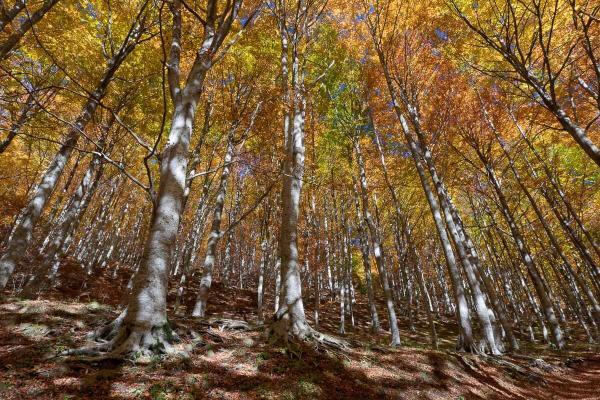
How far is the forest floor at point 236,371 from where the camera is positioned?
10.3 feet

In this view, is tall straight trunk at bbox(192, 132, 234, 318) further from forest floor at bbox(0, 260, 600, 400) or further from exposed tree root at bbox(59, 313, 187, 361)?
exposed tree root at bbox(59, 313, 187, 361)

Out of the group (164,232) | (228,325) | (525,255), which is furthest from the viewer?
(525,255)

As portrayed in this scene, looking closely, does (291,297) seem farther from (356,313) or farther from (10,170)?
(10,170)

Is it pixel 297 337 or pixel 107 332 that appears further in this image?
pixel 297 337

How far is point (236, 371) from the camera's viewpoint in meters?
4.14

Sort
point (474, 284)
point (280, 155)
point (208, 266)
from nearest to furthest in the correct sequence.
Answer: point (474, 284) < point (208, 266) < point (280, 155)

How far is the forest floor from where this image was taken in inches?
124

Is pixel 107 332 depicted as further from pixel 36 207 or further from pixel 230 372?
pixel 36 207

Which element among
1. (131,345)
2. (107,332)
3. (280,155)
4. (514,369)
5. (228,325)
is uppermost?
(280,155)

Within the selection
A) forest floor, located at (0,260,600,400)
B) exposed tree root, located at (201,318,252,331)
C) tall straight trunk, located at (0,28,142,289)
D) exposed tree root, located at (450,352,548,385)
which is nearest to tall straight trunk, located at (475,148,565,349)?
forest floor, located at (0,260,600,400)

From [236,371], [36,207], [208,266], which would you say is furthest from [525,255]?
[36,207]

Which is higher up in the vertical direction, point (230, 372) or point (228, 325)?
point (228, 325)

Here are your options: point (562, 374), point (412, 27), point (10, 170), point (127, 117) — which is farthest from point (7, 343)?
point (10, 170)

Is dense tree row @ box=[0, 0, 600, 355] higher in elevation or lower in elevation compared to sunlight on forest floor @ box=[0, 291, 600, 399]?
higher
